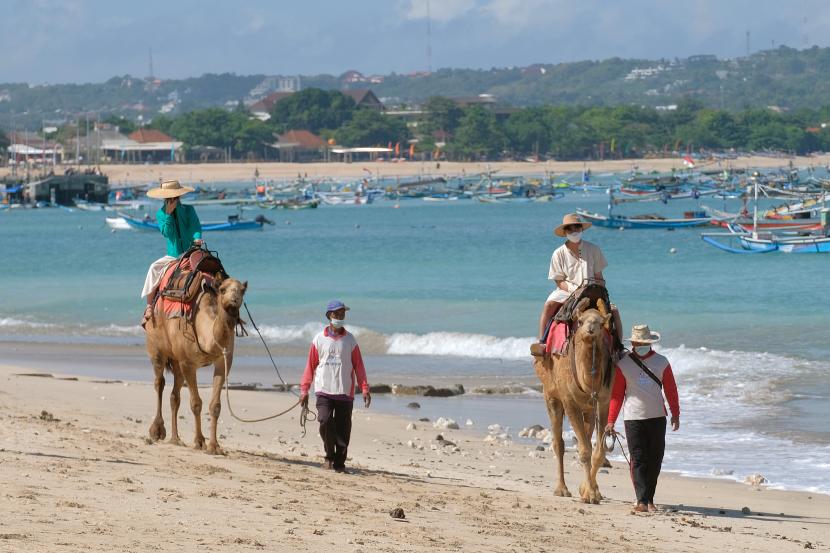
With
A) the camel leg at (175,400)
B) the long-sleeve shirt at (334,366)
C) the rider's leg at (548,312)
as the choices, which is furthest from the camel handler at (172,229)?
the rider's leg at (548,312)

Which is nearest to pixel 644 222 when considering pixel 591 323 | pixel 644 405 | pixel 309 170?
pixel 644 405

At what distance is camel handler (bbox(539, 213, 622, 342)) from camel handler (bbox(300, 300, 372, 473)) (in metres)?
1.91

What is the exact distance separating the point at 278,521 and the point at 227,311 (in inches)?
143

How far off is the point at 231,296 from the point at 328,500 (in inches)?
105

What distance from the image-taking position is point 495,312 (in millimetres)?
34875

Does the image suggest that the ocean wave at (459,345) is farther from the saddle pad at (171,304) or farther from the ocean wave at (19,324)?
the saddle pad at (171,304)

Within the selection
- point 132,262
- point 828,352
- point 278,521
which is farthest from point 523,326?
point 132,262

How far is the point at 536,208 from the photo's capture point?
11444 centimetres

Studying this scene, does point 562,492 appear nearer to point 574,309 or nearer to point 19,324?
point 574,309

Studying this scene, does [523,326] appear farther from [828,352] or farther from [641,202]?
[641,202]

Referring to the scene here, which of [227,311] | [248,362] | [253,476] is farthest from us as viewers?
[248,362]

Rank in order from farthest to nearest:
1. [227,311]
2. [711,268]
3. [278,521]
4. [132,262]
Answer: [132,262]
[711,268]
[227,311]
[278,521]

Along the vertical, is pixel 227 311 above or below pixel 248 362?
above

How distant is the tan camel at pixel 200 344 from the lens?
13.1 meters
